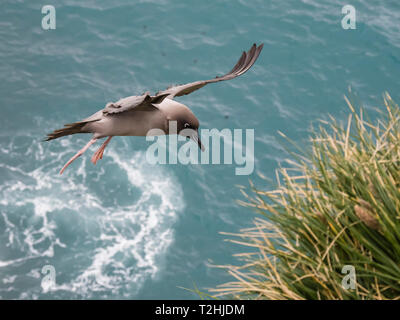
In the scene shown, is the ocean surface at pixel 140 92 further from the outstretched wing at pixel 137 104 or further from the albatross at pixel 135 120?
the outstretched wing at pixel 137 104

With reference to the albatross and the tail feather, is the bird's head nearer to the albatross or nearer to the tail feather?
the albatross

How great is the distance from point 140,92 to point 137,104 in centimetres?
2723

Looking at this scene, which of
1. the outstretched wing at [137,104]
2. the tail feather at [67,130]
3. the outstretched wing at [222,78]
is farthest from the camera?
the outstretched wing at [222,78]

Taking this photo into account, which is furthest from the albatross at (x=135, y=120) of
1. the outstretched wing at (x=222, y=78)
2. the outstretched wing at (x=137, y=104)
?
the outstretched wing at (x=222, y=78)

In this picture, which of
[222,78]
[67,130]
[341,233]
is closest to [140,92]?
[222,78]

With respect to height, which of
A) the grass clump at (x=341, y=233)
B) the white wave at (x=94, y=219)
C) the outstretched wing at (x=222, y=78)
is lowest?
the grass clump at (x=341, y=233)

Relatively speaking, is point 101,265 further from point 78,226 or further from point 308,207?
point 308,207

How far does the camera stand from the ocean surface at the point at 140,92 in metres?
25.5

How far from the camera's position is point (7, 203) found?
26.5 meters

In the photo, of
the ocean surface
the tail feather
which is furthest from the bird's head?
the ocean surface

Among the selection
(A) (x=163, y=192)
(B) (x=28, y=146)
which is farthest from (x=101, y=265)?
(B) (x=28, y=146)

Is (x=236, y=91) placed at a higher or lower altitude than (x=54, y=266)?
higher

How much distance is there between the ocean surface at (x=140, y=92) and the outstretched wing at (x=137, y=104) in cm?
2192

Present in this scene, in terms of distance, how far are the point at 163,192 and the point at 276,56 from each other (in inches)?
469
